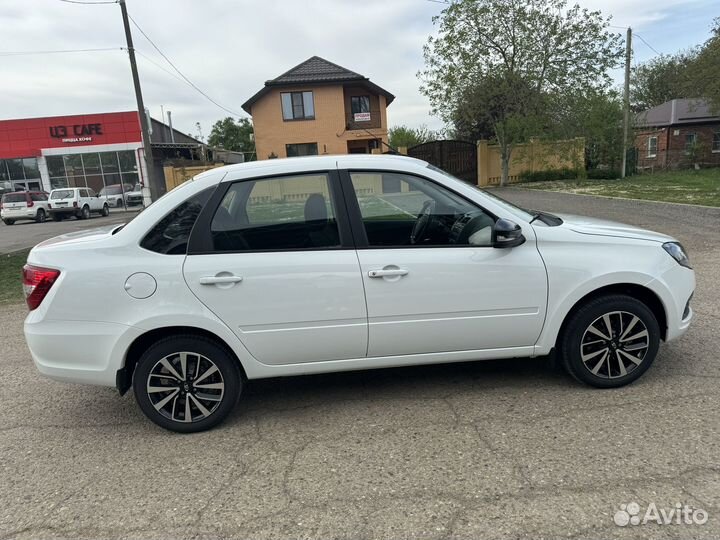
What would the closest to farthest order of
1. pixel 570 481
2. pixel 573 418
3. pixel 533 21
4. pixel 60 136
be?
pixel 570 481 < pixel 573 418 < pixel 533 21 < pixel 60 136

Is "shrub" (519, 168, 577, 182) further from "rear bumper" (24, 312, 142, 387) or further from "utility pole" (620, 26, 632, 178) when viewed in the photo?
"rear bumper" (24, 312, 142, 387)

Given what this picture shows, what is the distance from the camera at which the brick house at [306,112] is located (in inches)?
1264

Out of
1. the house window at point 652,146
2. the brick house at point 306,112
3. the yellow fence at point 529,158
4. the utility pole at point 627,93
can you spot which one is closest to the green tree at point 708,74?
the utility pole at point 627,93

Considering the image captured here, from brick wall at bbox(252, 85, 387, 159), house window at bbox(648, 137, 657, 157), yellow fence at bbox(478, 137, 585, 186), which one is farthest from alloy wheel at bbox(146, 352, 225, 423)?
house window at bbox(648, 137, 657, 157)

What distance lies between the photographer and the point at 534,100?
2523cm

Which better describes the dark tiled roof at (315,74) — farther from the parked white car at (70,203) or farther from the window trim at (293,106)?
the parked white car at (70,203)

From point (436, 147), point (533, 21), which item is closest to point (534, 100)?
point (533, 21)

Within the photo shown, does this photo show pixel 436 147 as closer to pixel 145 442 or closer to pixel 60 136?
pixel 145 442

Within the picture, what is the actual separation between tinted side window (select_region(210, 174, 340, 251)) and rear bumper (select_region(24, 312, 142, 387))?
852 mm

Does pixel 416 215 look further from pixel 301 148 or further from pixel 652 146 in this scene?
pixel 652 146

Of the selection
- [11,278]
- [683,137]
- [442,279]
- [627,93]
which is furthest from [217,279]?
[683,137]

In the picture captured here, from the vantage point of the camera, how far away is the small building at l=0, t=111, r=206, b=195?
119ft

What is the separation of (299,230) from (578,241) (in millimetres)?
1923

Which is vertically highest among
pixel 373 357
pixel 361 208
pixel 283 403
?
pixel 361 208
